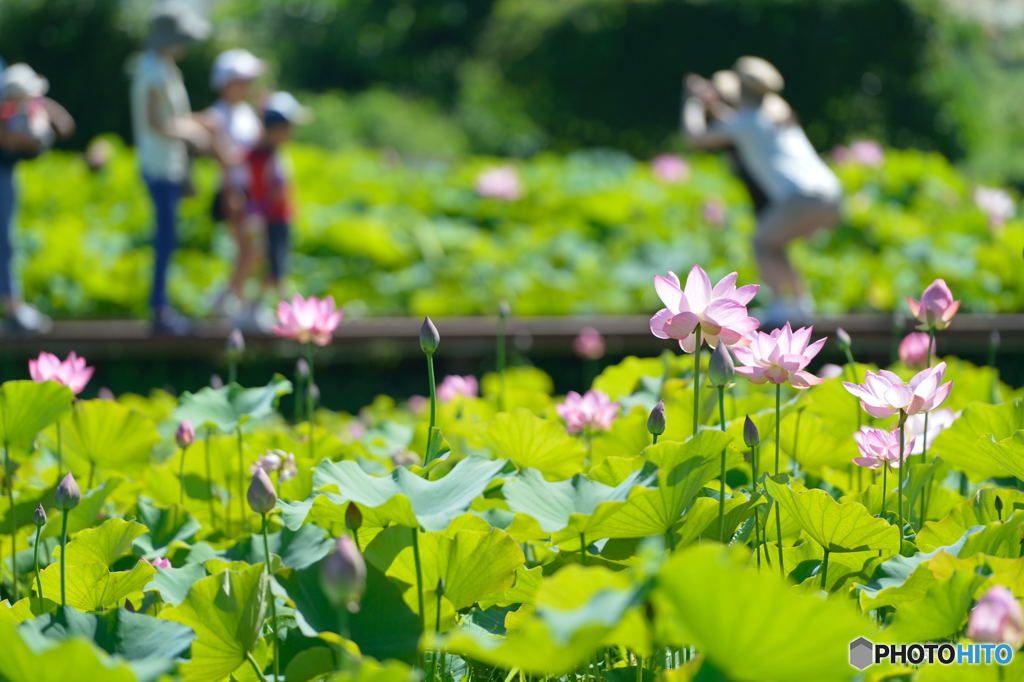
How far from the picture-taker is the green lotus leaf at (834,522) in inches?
53.7

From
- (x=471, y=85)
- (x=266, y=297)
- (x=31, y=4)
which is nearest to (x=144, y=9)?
(x=31, y=4)

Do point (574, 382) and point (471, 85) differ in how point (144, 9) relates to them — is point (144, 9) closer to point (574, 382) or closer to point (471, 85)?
point (471, 85)

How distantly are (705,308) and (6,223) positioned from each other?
4383 millimetres

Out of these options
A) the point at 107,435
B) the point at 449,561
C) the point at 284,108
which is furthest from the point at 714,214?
the point at 449,561

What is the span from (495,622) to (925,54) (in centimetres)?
1419

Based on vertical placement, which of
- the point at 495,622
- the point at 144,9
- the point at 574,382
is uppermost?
the point at 144,9

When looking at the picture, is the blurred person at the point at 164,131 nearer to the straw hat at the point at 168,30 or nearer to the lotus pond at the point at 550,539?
the straw hat at the point at 168,30

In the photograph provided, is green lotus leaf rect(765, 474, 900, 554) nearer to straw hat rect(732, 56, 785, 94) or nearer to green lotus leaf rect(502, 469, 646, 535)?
green lotus leaf rect(502, 469, 646, 535)

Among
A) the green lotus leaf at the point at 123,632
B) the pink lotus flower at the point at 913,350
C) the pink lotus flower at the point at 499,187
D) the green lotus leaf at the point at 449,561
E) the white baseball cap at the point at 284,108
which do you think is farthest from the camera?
the pink lotus flower at the point at 499,187

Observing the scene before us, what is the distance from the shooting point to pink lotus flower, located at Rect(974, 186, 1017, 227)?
680 centimetres

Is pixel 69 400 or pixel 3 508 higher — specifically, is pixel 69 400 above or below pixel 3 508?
above

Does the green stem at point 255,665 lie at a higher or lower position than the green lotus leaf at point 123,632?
lower

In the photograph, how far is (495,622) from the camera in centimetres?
150

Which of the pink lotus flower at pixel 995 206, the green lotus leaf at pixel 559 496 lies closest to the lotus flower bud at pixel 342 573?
the green lotus leaf at pixel 559 496
